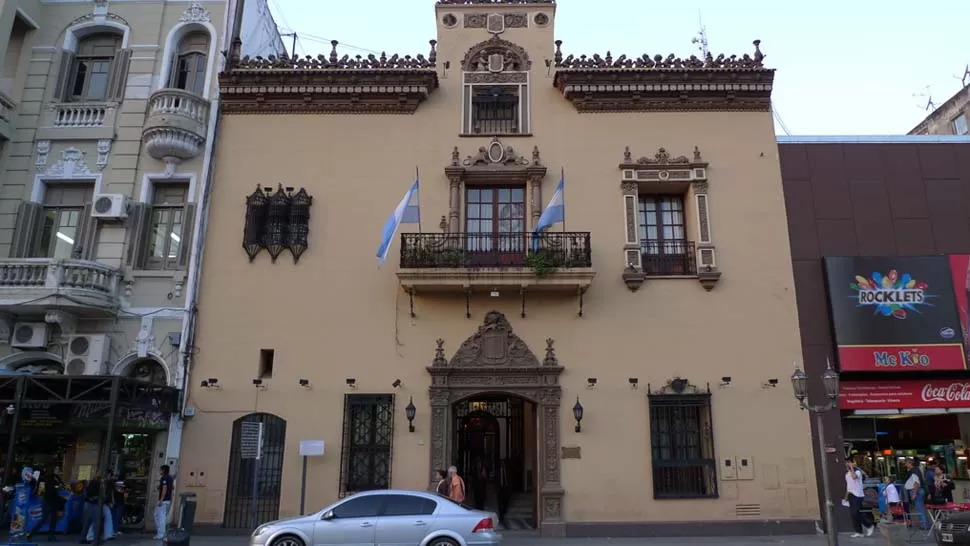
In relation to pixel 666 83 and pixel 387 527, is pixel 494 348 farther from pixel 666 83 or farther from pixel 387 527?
pixel 666 83

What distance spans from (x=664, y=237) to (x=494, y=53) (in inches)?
267

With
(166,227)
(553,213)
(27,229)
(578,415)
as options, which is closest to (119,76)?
(166,227)

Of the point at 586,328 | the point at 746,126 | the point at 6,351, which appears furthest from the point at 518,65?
the point at 6,351

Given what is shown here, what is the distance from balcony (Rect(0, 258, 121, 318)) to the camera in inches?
588

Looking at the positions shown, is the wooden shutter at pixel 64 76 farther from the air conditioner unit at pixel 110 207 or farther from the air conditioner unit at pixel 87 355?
the air conditioner unit at pixel 87 355

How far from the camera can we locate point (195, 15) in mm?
18234

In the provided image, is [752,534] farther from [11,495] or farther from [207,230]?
[11,495]

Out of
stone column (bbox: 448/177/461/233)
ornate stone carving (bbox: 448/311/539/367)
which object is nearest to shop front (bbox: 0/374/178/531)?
ornate stone carving (bbox: 448/311/539/367)

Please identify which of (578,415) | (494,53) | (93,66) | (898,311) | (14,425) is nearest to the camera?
(14,425)

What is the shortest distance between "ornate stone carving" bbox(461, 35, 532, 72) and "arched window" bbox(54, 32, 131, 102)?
9316 mm

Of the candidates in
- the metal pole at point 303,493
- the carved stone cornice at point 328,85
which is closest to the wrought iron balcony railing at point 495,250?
the carved stone cornice at point 328,85

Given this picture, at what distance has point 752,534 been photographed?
14.8m

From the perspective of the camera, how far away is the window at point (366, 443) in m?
15.3

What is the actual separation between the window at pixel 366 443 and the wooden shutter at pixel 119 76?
10.4 metres
